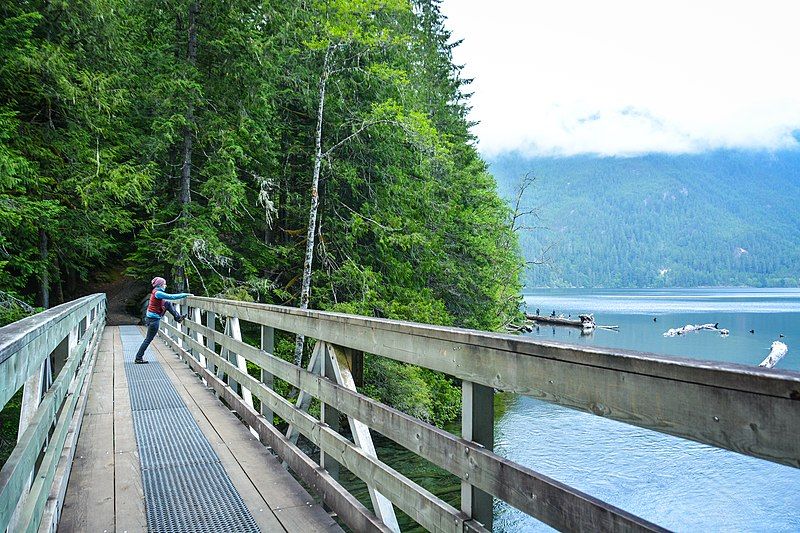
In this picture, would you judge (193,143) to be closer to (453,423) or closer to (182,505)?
(453,423)

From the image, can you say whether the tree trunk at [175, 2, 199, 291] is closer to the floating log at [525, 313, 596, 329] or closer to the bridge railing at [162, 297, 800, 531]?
the bridge railing at [162, 297, 800, 531]

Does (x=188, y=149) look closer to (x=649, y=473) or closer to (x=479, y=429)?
(x=649, y=473)

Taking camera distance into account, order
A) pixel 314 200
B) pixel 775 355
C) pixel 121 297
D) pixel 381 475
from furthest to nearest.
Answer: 1. pixel 775 355
2. pixel 121 297
3. pixel 314 200
4. pixel 381 475

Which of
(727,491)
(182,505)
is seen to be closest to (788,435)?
(182,505)

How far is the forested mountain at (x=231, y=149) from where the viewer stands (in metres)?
15.9

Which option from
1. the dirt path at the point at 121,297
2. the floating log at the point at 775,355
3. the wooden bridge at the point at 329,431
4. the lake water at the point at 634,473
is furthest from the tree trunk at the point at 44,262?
the floating log at the point at 775,355

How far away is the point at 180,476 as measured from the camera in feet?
14.4

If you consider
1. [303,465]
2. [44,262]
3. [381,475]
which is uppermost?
[44,262]

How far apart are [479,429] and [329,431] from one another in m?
1.62

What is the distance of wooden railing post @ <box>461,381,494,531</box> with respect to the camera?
89.2 inches

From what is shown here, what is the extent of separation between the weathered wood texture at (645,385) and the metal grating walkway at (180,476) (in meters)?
1.81

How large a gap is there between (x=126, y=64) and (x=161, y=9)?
1938 millimetres

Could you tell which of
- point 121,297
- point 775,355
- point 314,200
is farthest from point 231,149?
point 775,355

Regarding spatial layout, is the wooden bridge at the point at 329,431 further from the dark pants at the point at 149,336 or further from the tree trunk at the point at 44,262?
the tree trunk at the point at 44,262
